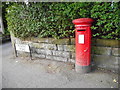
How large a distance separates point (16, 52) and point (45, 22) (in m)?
2.14

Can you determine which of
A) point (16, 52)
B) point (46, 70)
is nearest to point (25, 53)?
point (16, 52)

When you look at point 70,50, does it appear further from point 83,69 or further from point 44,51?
point 44,51

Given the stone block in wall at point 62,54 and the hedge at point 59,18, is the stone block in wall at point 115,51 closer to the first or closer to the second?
the hedge at point 59,18

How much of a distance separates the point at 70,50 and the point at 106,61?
1.09 metres

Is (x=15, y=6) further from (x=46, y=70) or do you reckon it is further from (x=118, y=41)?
(x=118, y=41)

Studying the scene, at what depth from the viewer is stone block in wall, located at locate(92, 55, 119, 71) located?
7.47 feet

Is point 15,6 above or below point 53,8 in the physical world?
above

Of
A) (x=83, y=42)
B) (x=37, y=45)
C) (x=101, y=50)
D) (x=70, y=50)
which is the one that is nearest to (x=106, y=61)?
(x=101, y=50)

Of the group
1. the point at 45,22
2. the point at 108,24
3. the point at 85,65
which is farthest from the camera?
the point at 45,22

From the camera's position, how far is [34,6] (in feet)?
9.85

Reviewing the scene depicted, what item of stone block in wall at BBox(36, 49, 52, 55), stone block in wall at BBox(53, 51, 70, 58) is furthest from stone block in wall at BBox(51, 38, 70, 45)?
stone block in wall at BBox(36, 49, 52, 55)

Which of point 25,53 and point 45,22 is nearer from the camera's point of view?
point 45,22

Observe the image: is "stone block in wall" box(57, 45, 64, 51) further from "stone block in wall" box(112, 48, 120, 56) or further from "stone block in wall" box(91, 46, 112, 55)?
"stone block in wall" box(112, 48, 120, 56)

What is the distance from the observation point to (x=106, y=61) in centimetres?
239
